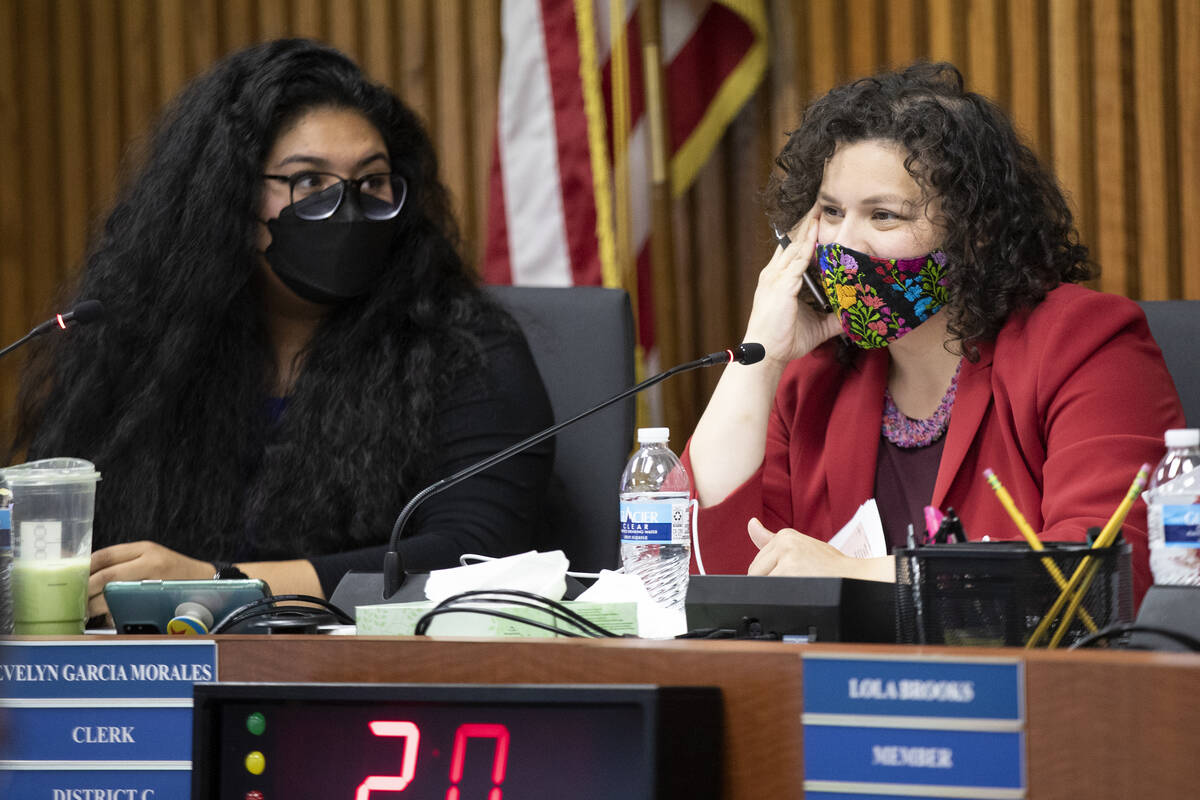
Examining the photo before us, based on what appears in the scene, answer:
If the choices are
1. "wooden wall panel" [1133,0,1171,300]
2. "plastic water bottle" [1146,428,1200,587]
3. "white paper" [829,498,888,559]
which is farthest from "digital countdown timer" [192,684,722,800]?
"wooden wall panel" [1133,0,1171,300]

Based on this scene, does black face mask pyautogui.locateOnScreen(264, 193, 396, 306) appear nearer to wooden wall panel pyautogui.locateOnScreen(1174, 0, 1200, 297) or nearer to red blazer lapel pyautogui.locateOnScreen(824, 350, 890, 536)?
red blazer lapel pyautogui.locateOnScreen(824, 350, 890, 536)

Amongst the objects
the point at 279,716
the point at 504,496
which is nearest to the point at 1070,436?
the point at 504,496

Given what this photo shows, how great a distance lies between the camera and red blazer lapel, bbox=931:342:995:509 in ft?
5.47

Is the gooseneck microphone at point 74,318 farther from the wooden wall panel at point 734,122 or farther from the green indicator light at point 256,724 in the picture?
the wooden wall panel at point 734,122

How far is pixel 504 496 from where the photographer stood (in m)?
2.03

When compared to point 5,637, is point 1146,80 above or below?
above

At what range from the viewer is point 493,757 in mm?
760

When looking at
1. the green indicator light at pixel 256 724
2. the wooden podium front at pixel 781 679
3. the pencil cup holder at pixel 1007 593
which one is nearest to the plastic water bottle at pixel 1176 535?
the pencil cup holder at pixel 1007 593

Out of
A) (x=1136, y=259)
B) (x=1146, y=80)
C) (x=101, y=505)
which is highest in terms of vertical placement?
(x=1146, y=80)

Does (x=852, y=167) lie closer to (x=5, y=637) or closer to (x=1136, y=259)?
(x=1136, y=259)

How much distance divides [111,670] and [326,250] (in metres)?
1.31

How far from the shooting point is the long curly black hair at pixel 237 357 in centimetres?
200

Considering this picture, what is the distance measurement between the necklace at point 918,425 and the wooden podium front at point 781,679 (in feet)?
3.52

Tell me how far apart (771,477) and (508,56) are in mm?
1160
